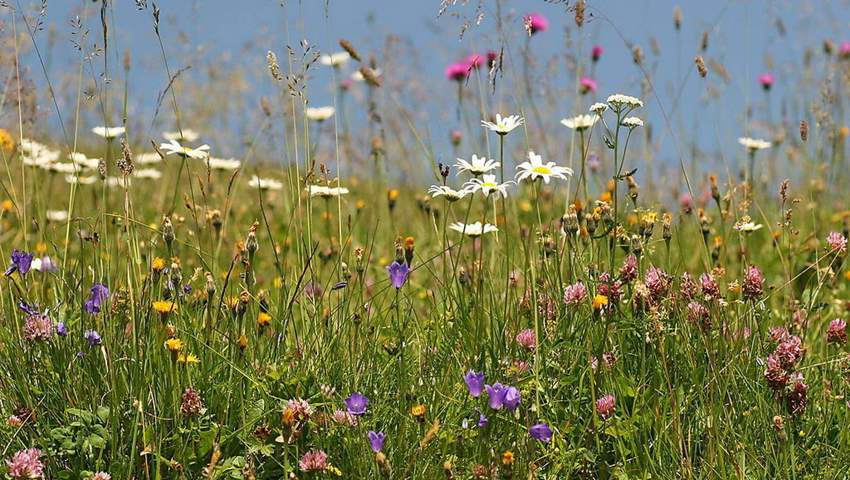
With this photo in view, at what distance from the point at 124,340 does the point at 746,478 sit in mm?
1271

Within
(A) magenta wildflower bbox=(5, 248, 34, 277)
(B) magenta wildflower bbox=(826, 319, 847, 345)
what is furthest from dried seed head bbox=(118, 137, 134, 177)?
(B) magenta wildflower bbox=(826, 319, 847, 345)

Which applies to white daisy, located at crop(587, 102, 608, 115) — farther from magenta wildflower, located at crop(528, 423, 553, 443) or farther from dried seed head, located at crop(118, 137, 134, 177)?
dried seed head, located at crop(118, 137, 134, 177)

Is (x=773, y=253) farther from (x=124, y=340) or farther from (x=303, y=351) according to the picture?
(x=124, y=340)

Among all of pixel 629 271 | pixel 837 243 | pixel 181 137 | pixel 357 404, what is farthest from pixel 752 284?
pixel 181 137

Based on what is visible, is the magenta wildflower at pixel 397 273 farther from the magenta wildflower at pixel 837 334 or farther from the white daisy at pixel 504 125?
the magenta wildflower at pixel 837 334

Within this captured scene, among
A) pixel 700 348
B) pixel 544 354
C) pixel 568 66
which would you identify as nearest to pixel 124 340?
pixel 544 354

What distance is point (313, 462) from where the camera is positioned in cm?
187

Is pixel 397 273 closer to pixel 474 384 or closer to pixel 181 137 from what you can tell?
pixel 474 384

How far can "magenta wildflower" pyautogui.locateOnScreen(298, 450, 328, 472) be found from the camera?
6.10 feet

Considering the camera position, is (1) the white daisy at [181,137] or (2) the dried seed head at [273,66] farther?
(1) the white daisy at [181,137]

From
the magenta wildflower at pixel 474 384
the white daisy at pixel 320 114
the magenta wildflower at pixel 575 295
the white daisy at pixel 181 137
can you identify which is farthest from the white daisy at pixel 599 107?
the white daisy at pixel 320 114

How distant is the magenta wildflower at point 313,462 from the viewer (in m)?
1.86

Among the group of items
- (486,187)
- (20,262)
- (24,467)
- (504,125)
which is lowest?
(24,467)

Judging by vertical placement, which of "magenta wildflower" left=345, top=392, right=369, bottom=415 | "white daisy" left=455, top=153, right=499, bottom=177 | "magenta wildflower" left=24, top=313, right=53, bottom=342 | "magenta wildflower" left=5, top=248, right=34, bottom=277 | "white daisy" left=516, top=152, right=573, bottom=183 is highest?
"white daisy" left=516, top=152, right=573, bottom=183
